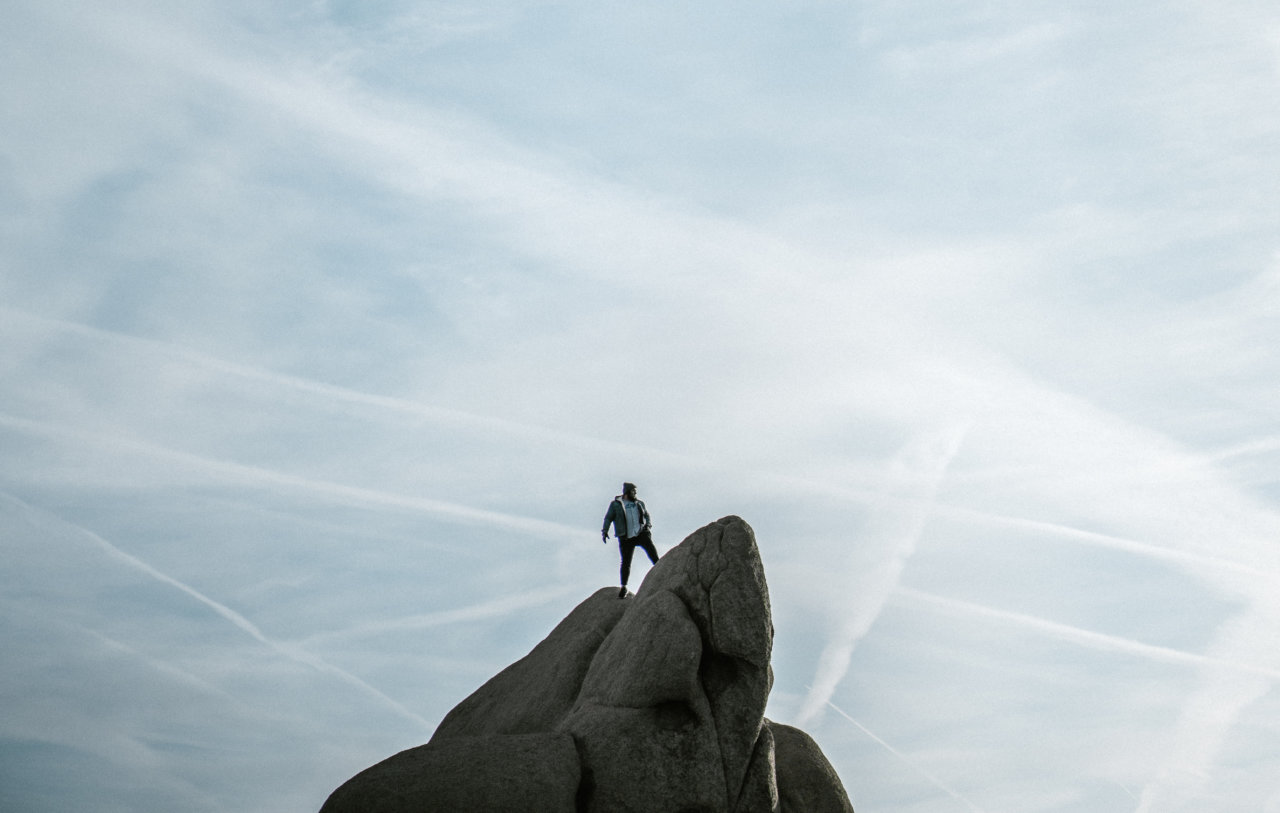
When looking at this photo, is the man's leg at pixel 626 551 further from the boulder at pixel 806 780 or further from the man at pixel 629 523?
the boulder at pixel 806 780

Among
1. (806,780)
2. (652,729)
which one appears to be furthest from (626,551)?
(806,780)

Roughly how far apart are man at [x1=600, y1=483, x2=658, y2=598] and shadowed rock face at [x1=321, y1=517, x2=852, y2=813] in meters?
1.63

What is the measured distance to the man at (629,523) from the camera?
29672 mm

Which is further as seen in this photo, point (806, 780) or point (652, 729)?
point (806, 780)

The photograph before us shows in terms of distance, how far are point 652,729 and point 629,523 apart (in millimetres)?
7117

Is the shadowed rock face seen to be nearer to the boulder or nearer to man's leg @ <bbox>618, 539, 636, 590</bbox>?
the boulder

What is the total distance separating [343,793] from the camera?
21.2m

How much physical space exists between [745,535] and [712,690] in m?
3.79

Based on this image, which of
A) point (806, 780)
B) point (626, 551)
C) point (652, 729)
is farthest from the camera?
point (626, 551)

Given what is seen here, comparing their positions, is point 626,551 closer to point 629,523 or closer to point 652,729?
point 629,523

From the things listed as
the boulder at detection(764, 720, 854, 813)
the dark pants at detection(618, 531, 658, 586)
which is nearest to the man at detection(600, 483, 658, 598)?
the dark pants at detection(618, 531, 658, 586)

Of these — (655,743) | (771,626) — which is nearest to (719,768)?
(655,743)

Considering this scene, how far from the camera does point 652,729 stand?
23734mm

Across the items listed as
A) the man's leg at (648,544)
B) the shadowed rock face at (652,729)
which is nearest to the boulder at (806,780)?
the shadowed rock face at (652,729)
